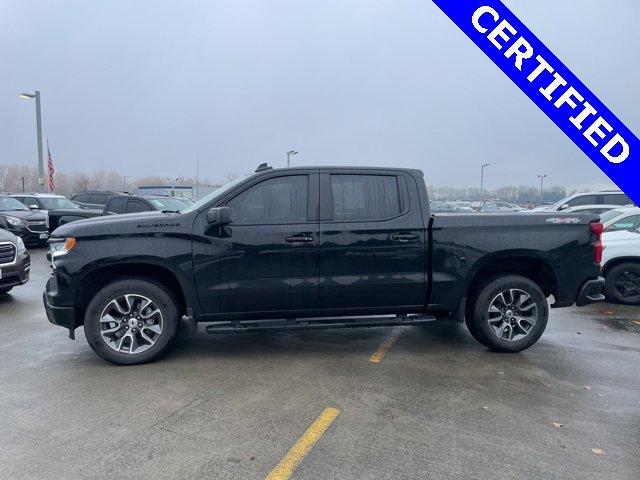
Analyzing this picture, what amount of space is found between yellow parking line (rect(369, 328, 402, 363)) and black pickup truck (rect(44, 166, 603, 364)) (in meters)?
0.40

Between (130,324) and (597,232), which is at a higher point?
(597,232)

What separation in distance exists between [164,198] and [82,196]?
1161cm

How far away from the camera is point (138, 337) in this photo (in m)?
4.77

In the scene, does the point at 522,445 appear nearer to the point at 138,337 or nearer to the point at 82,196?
the point at 138,337

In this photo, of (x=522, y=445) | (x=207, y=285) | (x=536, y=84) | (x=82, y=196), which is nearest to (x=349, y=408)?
(x=522, y=445)

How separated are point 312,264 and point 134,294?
1796 millimetres

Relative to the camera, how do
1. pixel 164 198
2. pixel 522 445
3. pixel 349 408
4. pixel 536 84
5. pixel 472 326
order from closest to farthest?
pixel 536 84 → pixel 522 445 → pixel 349 408 → pixel 472 326 → pixel 164 198

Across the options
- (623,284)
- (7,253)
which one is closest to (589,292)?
(623,284)

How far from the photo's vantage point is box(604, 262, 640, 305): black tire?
7.73 meters

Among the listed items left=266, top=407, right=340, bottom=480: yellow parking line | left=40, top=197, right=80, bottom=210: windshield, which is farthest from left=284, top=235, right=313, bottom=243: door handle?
left=40, top=197, right=80, bottom=210: windshield

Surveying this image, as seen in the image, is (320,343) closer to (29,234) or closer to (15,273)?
(15,273)

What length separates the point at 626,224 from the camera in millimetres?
8078

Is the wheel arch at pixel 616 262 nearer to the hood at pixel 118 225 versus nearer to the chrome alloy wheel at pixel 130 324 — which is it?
the hood at pixel 118 225

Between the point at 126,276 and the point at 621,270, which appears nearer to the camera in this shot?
the point at 126,276
